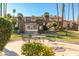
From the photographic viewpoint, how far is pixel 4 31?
575cm

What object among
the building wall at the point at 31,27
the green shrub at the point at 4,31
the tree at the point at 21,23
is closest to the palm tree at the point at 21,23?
the tree at the point at 21,23

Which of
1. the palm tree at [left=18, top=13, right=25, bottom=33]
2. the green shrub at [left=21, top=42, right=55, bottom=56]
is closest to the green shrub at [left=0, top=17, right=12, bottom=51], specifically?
the palm tree at [left=18, top=13, right=25, bottom=33]

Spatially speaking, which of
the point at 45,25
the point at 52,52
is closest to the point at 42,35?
the point at 45,25

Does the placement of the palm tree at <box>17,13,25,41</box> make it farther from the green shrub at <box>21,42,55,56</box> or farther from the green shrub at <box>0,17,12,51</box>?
the green shrub at <box>21,42,55,56</box>

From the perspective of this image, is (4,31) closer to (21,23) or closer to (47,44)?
(21,23)

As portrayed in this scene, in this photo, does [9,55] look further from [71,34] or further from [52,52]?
[71,34]

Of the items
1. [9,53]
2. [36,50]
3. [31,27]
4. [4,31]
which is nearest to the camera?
[36,50]

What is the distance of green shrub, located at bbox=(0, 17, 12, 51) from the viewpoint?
5684 millimetres

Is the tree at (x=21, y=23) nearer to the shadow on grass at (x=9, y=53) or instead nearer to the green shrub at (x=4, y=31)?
the green shrub at (x=4, y=31)

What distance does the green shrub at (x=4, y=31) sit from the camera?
5684mm

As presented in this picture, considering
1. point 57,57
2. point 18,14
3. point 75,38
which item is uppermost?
point 18,14

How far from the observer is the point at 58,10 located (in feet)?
19.9

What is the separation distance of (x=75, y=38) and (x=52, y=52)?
848 mm

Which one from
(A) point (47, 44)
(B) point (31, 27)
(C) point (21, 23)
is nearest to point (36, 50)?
(A) point (47, 44)
